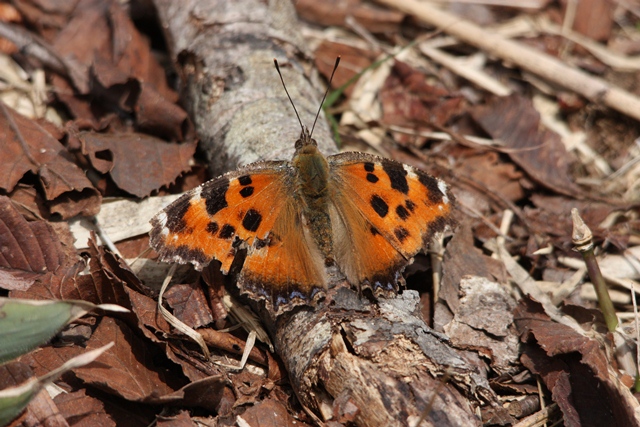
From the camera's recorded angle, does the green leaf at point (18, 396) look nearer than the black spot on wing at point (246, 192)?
Yes

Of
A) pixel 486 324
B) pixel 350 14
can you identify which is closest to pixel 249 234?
pixel 486 324

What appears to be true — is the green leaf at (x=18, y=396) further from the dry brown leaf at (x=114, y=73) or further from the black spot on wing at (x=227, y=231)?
the dry brown leaf at (x=114, y=73)

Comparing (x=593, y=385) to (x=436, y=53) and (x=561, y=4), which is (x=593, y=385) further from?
(x=561, y=4)

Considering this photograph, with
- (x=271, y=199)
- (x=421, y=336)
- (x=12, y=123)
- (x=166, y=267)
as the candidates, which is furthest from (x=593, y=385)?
(x=12, y=123)

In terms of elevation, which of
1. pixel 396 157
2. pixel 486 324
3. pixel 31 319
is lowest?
A: pixel 486 324

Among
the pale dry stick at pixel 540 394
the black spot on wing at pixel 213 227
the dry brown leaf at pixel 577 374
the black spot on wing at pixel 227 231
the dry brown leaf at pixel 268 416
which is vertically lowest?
the pale dry stick at pixel 540 394

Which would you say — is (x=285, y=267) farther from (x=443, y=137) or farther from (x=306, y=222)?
(x=443, y=137)

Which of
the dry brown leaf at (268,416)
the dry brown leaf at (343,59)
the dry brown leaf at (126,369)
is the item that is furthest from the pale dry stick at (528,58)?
the dry brown leaf at (126,369)
